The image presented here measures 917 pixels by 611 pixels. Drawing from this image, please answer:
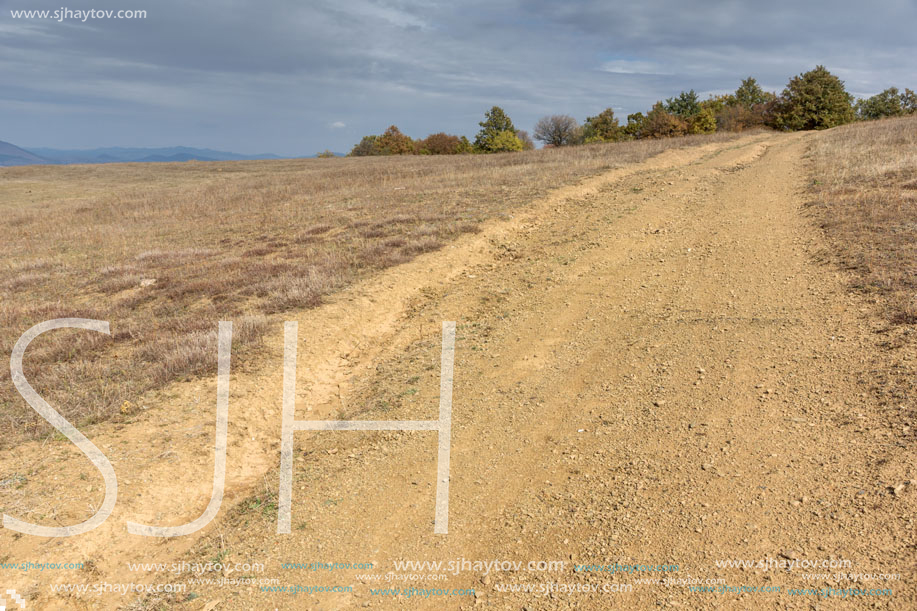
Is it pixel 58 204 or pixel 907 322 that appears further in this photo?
pixel 58 204

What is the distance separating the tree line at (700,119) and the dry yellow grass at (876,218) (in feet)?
143

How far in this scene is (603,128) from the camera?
245ft

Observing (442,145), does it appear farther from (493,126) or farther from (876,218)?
(876,218)

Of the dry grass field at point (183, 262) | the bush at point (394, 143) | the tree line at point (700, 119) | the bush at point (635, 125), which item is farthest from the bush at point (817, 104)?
the bush at point (394, 143)

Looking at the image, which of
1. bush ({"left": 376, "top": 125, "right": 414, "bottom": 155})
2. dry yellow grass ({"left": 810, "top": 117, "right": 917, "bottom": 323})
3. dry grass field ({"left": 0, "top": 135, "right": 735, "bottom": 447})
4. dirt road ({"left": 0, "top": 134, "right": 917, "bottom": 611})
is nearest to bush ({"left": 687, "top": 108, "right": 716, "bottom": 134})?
dry grass field ({"left": 0, "top": 135, "right": 735, "bottom": 447})

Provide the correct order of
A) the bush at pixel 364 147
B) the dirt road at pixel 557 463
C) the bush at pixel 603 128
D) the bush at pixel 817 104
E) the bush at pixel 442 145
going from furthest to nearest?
the bush at pixel 364 147, the bush at pixel 442 145, the bush at pixel 603 128, the bush at pixel 817 104, the dirt road at pixel 557 463

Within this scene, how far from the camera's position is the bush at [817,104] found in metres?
55.2

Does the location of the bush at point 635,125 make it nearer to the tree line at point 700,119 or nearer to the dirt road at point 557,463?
the tree line at point 700,119

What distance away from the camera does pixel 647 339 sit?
7.09 metres

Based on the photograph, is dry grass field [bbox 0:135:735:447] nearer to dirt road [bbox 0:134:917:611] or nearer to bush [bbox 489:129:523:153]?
dirt road [bbox 0:134:917:611]

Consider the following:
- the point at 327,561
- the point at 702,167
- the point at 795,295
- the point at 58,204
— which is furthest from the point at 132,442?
the point at 58,204

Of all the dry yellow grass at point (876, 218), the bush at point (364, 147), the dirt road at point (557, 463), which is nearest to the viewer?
the dirt road at point (557, 463)

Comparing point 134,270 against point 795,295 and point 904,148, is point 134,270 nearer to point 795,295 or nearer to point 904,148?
point 795,295

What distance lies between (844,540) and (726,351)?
120 inches
